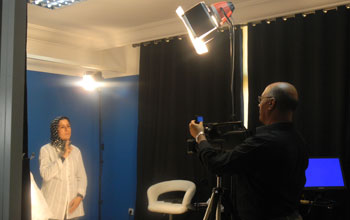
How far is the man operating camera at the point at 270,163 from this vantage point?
5.56 feet

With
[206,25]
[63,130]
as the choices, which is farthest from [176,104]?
[206,25]

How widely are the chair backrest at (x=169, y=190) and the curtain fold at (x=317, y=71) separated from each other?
101cm

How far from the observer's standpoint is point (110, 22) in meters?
4.65

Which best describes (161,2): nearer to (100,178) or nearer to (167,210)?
(167,210)

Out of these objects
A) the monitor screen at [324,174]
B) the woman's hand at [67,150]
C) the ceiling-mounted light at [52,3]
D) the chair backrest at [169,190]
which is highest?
the ceiling-mounted light at [52,3]

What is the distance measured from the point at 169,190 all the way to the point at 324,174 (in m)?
1.86

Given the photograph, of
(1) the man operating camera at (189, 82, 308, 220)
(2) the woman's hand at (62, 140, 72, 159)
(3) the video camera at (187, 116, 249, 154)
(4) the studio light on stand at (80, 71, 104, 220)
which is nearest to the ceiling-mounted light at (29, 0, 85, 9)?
(4) the studio light on stand at (80, 71, 104, 220)

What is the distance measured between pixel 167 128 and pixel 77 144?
1468mm

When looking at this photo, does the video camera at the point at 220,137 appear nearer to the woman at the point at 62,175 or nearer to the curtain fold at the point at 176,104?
the curtain fold at the point at 176,104

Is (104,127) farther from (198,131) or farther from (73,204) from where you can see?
(198,131)

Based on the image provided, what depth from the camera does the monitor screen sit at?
288 cm

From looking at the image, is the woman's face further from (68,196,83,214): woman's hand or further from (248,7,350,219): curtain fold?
(248,7,350,219): curtain fold

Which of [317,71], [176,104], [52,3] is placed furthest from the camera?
[176,104]

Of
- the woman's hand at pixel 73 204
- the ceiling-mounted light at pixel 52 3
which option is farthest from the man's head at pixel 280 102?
the woman's hand at pixel 73 204
